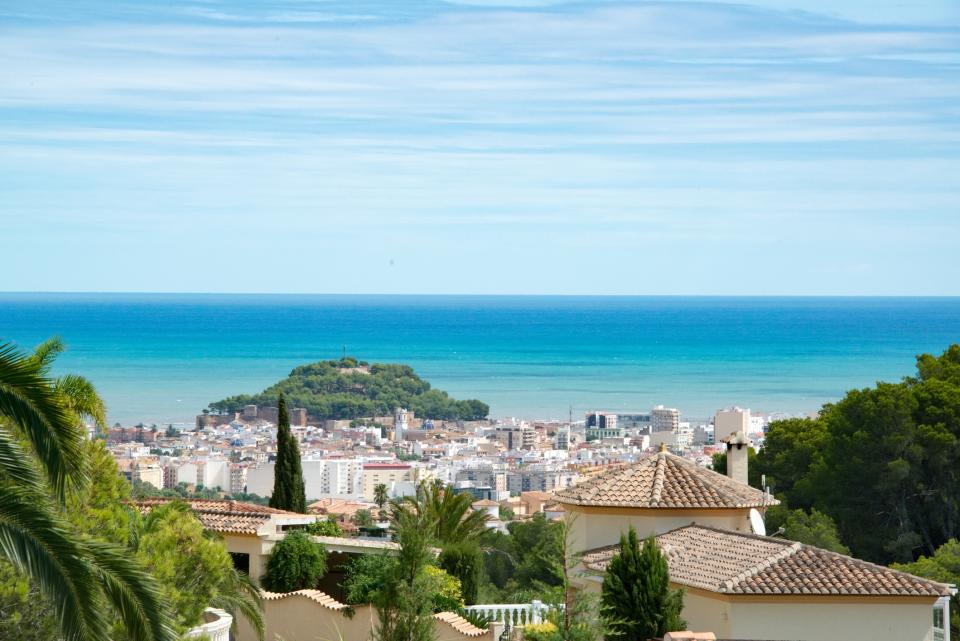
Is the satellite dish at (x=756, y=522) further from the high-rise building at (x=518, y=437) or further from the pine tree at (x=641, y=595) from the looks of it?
the high-rise building at (x=518, y=437)

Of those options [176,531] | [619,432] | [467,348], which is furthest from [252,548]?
[467,348]

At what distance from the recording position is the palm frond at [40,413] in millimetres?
8844

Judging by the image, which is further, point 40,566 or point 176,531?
point 176,531

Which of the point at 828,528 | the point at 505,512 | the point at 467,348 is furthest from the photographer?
the point at 467,348

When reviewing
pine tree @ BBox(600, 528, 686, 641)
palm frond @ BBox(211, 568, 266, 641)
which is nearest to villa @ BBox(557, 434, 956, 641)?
pine tree @ BBox(600, 528, 686, 641)

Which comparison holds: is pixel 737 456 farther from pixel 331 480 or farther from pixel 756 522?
pixel 331 480

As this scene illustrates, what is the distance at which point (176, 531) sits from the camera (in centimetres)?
1398

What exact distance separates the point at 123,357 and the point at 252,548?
14035 cm

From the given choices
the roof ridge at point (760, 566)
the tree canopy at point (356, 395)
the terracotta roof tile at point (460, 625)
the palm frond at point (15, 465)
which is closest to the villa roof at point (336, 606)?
the terracotta roof tile at point (460, 625)

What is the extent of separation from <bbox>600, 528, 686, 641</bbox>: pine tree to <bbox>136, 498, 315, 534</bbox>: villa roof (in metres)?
6.26

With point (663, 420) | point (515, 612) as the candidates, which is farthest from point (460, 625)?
point (663, 420)

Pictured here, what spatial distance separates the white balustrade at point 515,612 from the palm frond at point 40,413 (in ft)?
28.0

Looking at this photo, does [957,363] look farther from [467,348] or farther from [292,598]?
[467,348]

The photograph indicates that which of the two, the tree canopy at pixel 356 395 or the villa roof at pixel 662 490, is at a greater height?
the tree canopy at pixel 356 395
